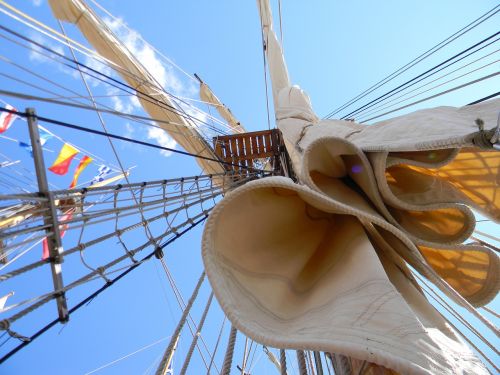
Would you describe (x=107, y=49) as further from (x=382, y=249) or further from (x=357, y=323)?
(x=357, y=323)

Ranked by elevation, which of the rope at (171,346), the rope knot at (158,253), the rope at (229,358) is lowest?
the rope at (171,346)

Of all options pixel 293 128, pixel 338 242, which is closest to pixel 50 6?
pixel 293 128

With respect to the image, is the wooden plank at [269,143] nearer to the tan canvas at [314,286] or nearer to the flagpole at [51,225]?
the tan canvas at [314,286]

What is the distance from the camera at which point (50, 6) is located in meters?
4.50

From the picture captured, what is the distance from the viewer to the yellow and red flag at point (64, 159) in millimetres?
6797

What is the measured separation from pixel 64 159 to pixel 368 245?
719 cm

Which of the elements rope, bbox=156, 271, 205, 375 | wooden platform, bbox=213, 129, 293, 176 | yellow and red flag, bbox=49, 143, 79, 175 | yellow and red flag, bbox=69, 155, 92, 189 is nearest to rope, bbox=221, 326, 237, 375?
rope, bbox=156, 271, 205, 375

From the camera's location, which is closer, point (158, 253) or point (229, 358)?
point (229, 358)

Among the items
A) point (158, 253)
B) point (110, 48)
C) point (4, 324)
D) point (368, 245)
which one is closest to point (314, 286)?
point (368, 245)

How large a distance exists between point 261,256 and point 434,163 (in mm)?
980

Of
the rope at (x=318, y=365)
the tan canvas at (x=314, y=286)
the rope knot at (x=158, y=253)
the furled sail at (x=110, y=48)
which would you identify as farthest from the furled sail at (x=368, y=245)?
the furled sail at (x=110, y=48)

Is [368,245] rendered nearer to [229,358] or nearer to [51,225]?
[229,358]

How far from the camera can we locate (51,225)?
1.38 metres

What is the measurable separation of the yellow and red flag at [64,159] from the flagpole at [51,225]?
6.26 meters
